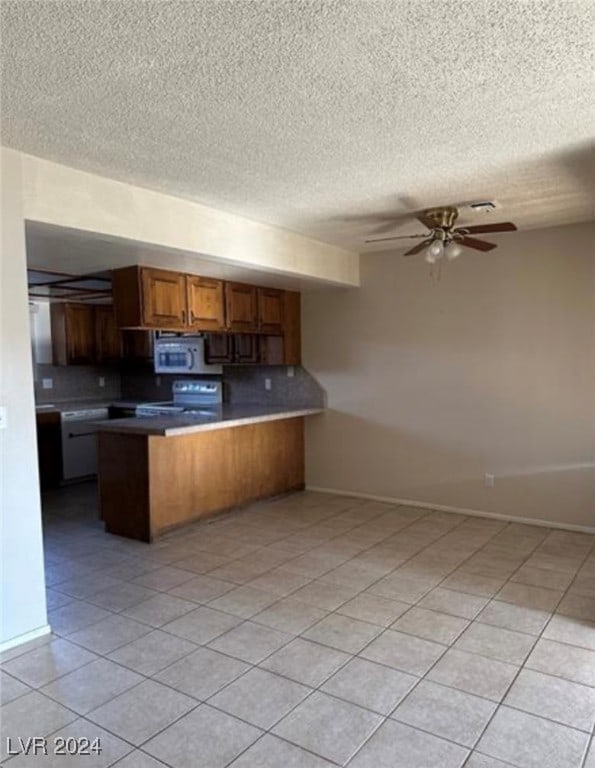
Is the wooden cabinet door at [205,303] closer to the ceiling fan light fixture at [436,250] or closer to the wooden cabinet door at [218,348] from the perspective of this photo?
the wooden cabinet door at [218,348]

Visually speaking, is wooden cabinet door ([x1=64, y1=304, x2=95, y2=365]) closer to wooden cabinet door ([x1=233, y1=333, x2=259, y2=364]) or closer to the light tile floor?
wooden cabinet door ([x1=233, y1=333, x2=259, y2=364])

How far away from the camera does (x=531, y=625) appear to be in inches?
115

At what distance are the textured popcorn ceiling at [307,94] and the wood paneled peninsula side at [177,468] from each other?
1955 millimetres

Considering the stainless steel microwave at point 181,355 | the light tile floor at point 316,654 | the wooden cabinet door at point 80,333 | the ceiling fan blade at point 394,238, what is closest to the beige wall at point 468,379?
the ceiling fan blade at point 394,238

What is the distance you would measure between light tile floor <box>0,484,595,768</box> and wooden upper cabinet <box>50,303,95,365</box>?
297 cm

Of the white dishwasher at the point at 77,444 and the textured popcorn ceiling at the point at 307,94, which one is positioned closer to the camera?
the textured popcorn ceiling at the point at 307,94

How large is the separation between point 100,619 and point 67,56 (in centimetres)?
270

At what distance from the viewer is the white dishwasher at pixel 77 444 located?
639 centimetres

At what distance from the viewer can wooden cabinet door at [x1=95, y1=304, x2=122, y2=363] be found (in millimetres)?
6915

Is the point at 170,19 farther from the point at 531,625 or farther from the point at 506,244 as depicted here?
the point at 506,244

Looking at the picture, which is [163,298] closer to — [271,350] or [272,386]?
[271,350]

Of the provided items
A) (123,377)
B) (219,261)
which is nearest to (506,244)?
(219,261)

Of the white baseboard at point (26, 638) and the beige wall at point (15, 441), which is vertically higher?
the beige wall at point (15, 441)

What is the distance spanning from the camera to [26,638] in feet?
9.15
